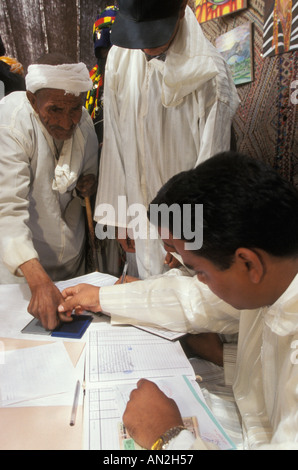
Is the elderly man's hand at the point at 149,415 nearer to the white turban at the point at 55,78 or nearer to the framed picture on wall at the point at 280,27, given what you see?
the white turban at the point at 55,78

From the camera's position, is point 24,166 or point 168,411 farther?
point 24,166

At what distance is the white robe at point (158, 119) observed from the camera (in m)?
1.33

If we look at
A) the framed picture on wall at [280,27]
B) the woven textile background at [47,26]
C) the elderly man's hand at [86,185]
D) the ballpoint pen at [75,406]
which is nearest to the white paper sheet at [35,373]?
the ballpoint pen at [75,406]

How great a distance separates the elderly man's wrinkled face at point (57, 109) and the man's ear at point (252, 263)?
1.11m

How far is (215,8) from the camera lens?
179 centimetres

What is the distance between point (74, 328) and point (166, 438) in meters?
0.59

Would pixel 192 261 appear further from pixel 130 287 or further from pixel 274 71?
pixel 274 71

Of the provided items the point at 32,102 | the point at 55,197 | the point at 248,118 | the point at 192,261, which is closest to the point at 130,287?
the point at 192,261

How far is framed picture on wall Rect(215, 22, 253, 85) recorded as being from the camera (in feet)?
5.43

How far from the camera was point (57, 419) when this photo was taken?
79 centimetres

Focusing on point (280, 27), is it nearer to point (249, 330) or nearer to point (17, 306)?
point (249, 330)

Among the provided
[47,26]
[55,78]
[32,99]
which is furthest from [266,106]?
[47,26]

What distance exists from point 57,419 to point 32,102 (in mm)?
1326
